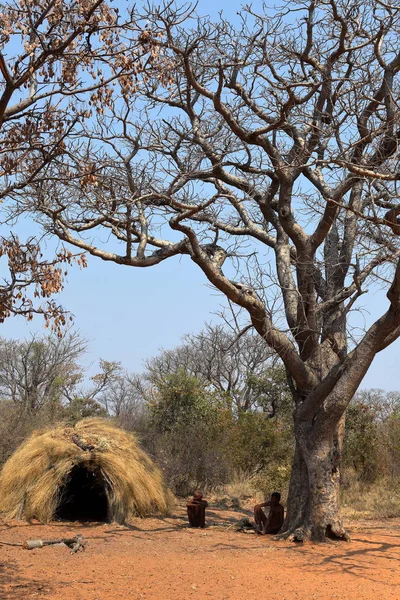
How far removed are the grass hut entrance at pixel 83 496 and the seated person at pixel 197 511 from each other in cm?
126

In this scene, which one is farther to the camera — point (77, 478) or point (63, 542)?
point (77, 478)

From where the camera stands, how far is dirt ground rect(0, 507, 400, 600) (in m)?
5.99

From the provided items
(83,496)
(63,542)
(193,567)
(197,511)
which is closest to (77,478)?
(83,496)

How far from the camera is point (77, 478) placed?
10.9 m

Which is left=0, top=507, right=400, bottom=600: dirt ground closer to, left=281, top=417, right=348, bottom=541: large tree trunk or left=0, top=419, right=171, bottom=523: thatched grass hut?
left=281, top=417, right=348, bottom=541: large tree trunk

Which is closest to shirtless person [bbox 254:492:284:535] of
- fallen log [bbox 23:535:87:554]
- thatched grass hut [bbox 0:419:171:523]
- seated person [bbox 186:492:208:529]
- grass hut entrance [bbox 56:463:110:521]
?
seated person [bbox 186:492:208:529]

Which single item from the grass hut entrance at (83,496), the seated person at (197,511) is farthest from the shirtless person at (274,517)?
the grass hut entrance at (83,496)

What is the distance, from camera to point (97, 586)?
20.1ft

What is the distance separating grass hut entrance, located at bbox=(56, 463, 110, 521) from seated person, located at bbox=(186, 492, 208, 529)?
1261mm

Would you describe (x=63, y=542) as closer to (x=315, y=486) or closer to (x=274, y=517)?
(x=274, y=517)

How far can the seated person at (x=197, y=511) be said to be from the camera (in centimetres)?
969

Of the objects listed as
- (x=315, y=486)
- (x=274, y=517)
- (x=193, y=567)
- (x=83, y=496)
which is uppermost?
(x=315, y=486)

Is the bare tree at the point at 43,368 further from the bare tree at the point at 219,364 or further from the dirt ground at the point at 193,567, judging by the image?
the dirt ground at the point at 193,567

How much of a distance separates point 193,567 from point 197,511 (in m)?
2.82
